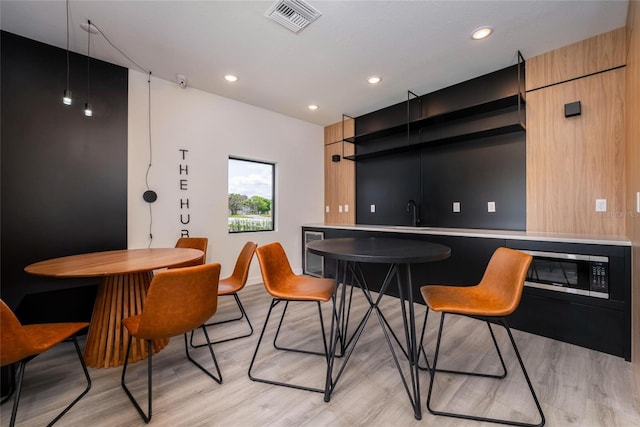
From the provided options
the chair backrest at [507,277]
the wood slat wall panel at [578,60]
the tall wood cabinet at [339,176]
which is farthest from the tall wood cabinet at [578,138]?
the tall wood cabinet at [339,176]

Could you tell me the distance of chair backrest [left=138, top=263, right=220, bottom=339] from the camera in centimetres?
140

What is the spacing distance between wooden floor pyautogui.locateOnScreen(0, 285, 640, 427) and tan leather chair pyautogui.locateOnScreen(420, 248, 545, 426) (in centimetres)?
14

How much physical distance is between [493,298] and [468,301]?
0.21 meters

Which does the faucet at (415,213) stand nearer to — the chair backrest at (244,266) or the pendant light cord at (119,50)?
the chair backrest at (244,266)

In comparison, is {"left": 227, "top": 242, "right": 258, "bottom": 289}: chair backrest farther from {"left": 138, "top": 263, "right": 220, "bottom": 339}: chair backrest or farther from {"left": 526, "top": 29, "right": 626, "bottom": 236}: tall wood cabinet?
{"left": 526, "top": 29, "right": 626, "bottom": 236}: tall wood cabinet

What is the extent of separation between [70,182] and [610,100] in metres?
5.08

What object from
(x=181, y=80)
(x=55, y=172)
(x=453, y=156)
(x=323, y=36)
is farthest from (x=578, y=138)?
(x=55, y=172)

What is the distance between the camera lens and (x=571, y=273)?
2258 millimetres

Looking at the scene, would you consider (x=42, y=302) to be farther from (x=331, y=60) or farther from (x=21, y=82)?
(x=331, y=60)

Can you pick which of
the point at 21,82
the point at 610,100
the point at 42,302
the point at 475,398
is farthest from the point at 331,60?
the point at 42,302

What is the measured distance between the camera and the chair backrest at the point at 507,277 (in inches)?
57.9

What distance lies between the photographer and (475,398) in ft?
5.23

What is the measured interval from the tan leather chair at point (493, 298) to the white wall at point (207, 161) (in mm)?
2909

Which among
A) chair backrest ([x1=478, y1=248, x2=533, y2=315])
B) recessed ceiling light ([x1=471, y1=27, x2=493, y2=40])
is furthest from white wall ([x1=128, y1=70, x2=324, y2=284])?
chair backrest ([x1=478, y1=248, x2=533, y2=315])
